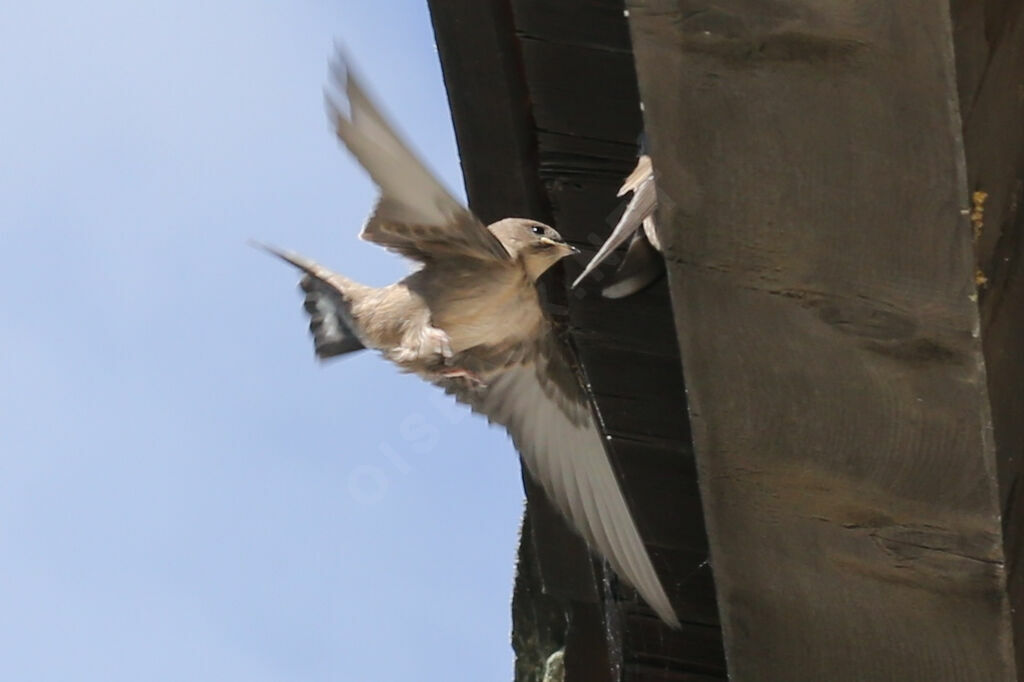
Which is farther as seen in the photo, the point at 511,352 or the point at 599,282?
the point at 511,352

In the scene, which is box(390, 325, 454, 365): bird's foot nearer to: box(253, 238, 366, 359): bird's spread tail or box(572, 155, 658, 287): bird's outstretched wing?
box(253, 238, 366, 359): bird's spread tail

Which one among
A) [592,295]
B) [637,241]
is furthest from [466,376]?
[637,241]

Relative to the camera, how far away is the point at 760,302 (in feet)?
9.19

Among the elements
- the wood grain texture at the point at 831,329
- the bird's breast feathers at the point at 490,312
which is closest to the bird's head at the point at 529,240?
the bird's breast feathers at the point at 490,312

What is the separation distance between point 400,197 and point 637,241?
1.68ft

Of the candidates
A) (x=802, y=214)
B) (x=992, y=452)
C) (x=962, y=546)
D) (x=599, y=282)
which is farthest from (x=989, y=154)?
(x=599, y=282)

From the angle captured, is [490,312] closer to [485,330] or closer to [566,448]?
[485,330]

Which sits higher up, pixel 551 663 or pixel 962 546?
pixel 962 546

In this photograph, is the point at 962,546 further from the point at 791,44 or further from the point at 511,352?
the point at 511,352

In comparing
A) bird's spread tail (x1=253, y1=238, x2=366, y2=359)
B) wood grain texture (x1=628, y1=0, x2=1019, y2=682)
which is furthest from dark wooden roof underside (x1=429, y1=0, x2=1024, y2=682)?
bird's spread tail (x1=253, y1=238, x2=366, y2=359)

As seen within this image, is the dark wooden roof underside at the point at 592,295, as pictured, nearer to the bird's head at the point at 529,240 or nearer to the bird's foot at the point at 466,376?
the bird's head at the point at 529,240

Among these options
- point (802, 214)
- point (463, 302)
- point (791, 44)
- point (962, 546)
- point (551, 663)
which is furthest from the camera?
point (551, 663)

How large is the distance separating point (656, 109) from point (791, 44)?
0.87 ft

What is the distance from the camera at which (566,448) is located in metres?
3.85
